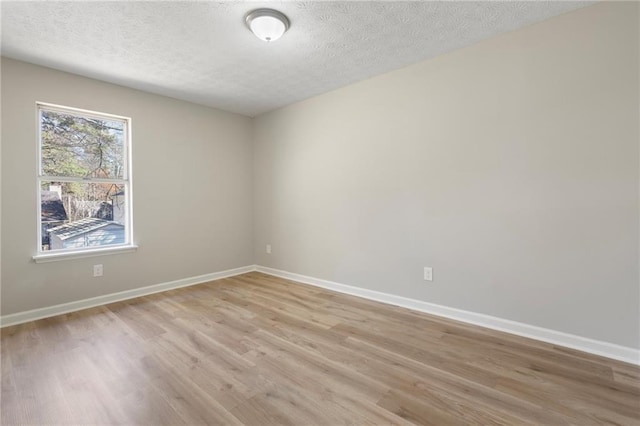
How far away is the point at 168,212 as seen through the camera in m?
3.78

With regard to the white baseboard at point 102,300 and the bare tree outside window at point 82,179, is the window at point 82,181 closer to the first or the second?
the bare tree outside window at point 82,179

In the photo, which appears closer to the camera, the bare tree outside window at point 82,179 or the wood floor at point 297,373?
the wood floor at point 297,373

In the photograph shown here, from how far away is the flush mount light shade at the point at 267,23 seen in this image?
6.87 feet

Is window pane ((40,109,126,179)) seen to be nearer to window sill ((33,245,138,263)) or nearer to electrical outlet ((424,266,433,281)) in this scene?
window sill ((33,245,138,263))

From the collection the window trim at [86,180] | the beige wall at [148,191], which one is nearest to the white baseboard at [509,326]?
the beige wall at [148,191]

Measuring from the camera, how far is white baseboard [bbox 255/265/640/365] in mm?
2031

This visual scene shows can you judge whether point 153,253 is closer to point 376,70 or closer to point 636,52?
point 376,70

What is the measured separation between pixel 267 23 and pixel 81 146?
2542 millimetres

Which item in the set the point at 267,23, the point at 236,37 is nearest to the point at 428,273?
the point at 267,23

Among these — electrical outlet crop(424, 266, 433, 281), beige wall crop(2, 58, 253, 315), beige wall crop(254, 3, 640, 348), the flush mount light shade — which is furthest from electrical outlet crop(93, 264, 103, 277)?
electrical outlet crop(424, 266, 433, 281)

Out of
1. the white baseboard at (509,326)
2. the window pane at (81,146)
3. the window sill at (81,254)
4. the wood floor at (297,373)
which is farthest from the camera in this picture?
the window pane at (81,146)

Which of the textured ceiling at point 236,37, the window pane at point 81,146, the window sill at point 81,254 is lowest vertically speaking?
the window sill at point 81,254

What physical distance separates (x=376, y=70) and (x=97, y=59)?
2710 millimetres

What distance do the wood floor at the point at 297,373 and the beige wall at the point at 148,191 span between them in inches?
18.8
